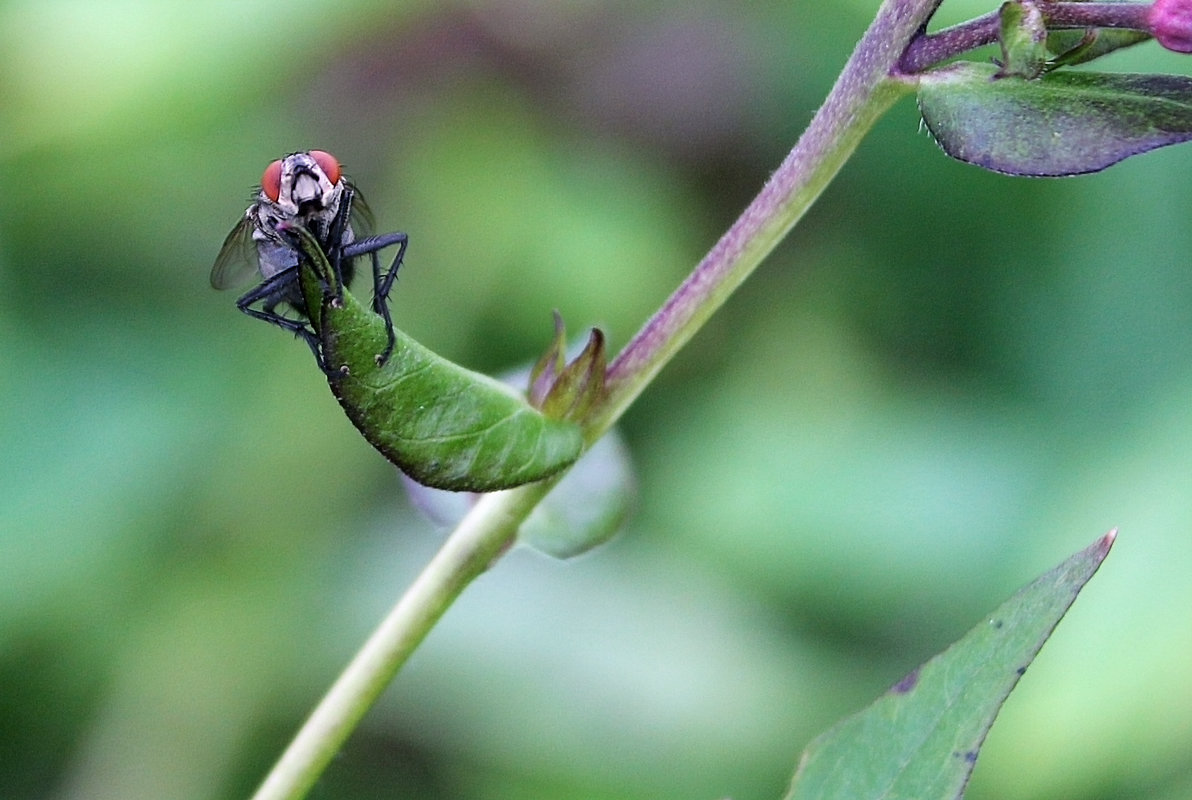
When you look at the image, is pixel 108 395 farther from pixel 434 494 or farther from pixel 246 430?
pixel 434 494

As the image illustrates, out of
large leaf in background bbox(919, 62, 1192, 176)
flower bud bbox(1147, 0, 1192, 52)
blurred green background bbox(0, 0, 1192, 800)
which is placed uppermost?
flower bud bbox(1147, 0, 1192, 52)

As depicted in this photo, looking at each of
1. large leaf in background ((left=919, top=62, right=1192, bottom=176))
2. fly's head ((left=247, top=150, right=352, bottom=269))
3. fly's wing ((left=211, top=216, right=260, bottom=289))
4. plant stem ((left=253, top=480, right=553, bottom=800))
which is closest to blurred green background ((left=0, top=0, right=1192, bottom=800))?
fly's wing ((left=211, top=216, right=260, bottom=289))

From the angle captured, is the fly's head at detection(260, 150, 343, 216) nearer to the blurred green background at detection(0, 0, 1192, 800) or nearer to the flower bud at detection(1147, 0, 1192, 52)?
the flower bud at detection(1147, 0, 1192, 52)

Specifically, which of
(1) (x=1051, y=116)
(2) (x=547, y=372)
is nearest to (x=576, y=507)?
(2) (x=547, y=372)

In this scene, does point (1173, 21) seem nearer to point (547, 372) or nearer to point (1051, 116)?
point (1051, 116)

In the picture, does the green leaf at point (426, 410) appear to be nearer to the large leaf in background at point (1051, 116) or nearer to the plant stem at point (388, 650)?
the plant stem at point (388, 650)

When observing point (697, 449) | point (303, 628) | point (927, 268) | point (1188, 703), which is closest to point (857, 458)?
point (697, 449)

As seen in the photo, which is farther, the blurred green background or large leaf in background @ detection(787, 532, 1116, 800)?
the blurred green background
